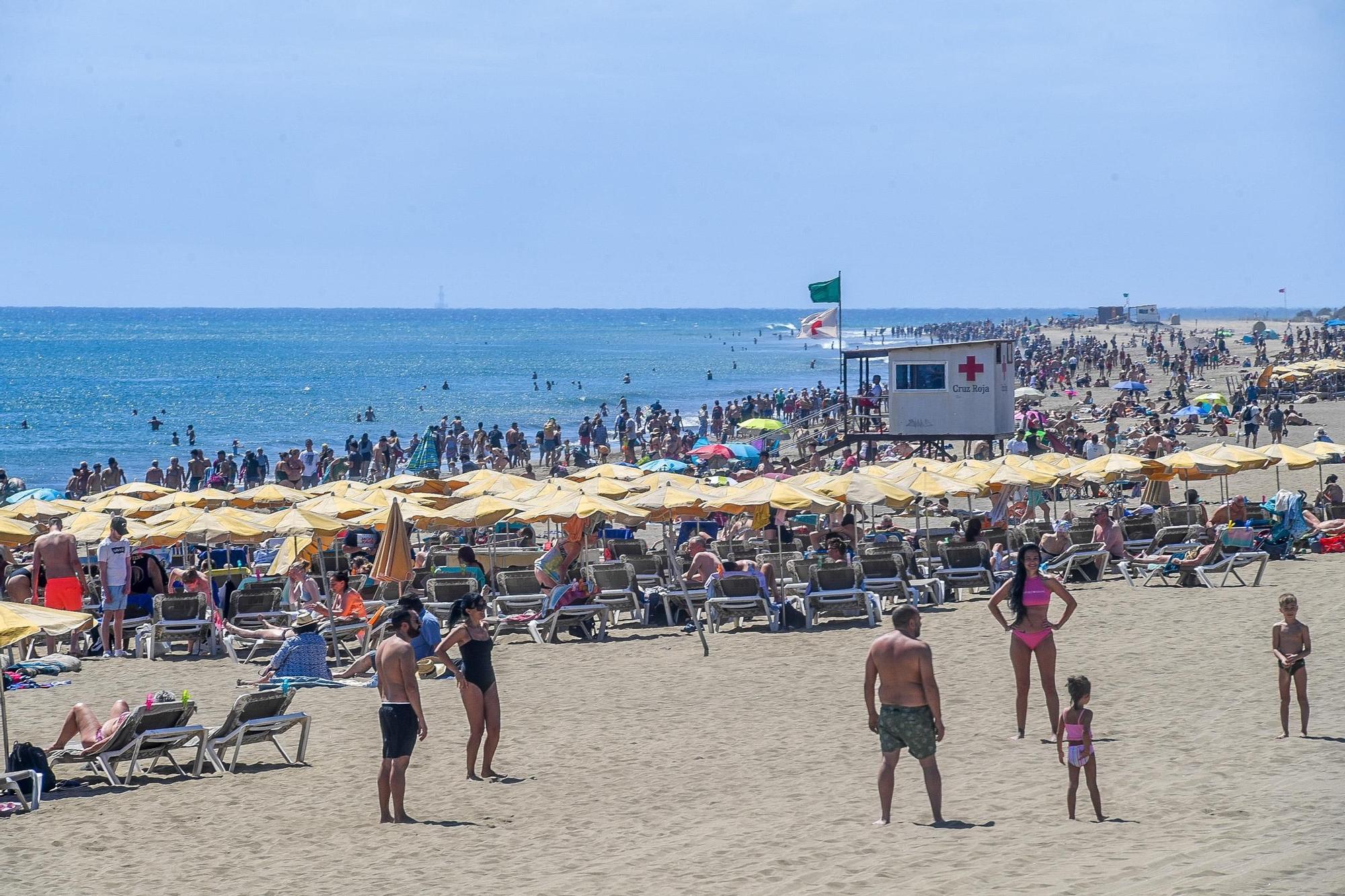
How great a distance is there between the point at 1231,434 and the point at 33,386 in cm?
7790

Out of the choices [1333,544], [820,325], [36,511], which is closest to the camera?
[1333,544]

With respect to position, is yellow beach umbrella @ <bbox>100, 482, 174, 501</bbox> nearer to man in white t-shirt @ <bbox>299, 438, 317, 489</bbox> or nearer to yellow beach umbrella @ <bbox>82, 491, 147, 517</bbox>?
yellow beach umbrella @ <bbox>82, 491, 147, 517</bbox>

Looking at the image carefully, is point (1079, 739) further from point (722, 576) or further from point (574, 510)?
point (574, 510)

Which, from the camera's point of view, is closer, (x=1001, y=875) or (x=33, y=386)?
(x=1001, y=875)

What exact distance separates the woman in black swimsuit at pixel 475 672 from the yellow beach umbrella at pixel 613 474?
971 cm

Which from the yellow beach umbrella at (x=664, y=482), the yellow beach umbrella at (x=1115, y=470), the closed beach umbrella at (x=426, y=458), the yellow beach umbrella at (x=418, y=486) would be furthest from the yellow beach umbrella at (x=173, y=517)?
the closed beach umbrella at (x=426, y=458)

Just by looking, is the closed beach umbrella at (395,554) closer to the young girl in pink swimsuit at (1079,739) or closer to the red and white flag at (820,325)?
the young girl in pink swimsuit at (1079,739)

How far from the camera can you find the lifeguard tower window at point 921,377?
29.5 meters

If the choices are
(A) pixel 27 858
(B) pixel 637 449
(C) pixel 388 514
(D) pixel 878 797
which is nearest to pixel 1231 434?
(B) pixel 637 449

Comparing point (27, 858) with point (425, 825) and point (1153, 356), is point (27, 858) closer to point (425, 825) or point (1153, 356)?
point (425, 825)

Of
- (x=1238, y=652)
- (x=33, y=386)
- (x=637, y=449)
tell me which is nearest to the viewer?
(x=1238, y=652)

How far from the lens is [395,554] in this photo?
15.4 m

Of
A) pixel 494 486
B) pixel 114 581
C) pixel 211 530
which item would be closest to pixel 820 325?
pixel 494 486

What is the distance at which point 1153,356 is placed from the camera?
72.4m
